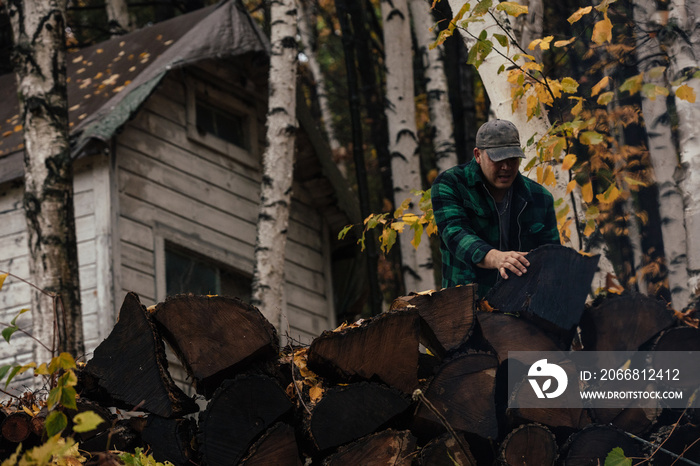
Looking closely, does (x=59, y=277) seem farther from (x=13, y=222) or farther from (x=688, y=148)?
(x=688, y=148)

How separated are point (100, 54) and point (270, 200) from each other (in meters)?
4.26

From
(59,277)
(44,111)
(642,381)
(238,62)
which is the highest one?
(238,62)

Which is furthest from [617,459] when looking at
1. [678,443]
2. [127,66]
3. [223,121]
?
[223,121]

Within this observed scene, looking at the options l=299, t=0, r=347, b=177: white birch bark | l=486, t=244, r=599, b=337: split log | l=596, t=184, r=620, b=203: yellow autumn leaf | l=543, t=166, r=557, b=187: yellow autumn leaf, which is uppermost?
l=299, t=0, r=347, b=177: white birch bark

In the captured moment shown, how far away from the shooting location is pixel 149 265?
9.23 metres

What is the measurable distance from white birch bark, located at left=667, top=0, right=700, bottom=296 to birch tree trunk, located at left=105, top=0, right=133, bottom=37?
9.73m

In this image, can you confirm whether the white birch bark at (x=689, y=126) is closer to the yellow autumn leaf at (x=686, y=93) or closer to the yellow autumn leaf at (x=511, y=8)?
the yellow autumn leaf at (x=686, y=93)

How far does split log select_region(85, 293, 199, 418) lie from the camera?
3.92m

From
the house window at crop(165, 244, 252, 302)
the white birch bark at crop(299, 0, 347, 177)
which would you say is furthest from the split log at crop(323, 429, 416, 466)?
the white birch bark at crop(299, 0, 347, 177)

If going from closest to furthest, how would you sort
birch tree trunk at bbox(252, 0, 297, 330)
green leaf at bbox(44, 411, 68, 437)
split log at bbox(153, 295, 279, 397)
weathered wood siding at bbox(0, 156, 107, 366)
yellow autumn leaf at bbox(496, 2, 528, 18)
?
green leaf at bbox(44, 411, 68, 437)
split log at bbox(153, 295, 279, 397)
yellow autumn leaf at bbox(496, 2, 528, 18)
birch tree trunk at bbox(252, 0, 297, 330)
weathered wood siding at bbox(0, 156, 107, 366)

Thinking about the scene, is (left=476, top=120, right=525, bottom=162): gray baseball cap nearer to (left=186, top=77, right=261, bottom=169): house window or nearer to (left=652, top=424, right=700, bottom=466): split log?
(left=652, top=424, right=700, bottom=466): split log

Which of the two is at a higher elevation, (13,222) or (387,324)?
(13,222)

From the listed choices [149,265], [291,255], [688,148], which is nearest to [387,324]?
[688,148]

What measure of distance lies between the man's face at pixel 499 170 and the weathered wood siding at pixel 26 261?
4887 millimetres
